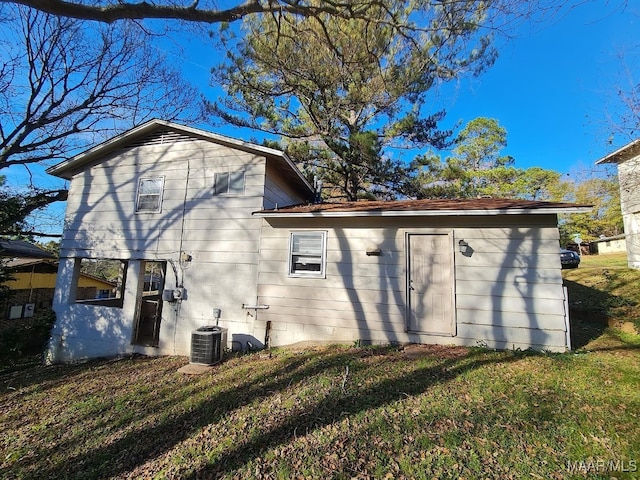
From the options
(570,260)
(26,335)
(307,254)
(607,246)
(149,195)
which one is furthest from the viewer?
(607,246)

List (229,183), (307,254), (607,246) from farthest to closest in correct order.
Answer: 1. (607,246)
2. (229,183)
3. (307,254)

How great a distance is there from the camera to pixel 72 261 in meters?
8.53

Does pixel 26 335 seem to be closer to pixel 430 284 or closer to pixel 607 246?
pixel 430 284

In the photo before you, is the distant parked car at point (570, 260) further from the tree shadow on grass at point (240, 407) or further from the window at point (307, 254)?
the window at point (307, 254)

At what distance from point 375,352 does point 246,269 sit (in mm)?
3442

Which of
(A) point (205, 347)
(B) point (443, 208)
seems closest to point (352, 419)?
(A) point (205, 347)

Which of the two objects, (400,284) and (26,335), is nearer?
(400,284)

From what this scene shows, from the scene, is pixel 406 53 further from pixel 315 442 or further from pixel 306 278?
pixel 315 442

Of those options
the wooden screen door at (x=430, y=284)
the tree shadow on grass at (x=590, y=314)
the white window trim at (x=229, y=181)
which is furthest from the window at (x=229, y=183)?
the tree shadow on grass at (x=590, y=314)

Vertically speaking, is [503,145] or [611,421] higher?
[503,145]

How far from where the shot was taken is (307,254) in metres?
6.97

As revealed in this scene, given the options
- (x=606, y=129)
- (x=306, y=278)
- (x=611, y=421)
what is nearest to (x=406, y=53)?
(x=606, y=129)

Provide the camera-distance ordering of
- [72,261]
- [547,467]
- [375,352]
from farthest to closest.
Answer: [72,261] → [375,352] → [547,467]

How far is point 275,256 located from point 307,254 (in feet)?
2.51
